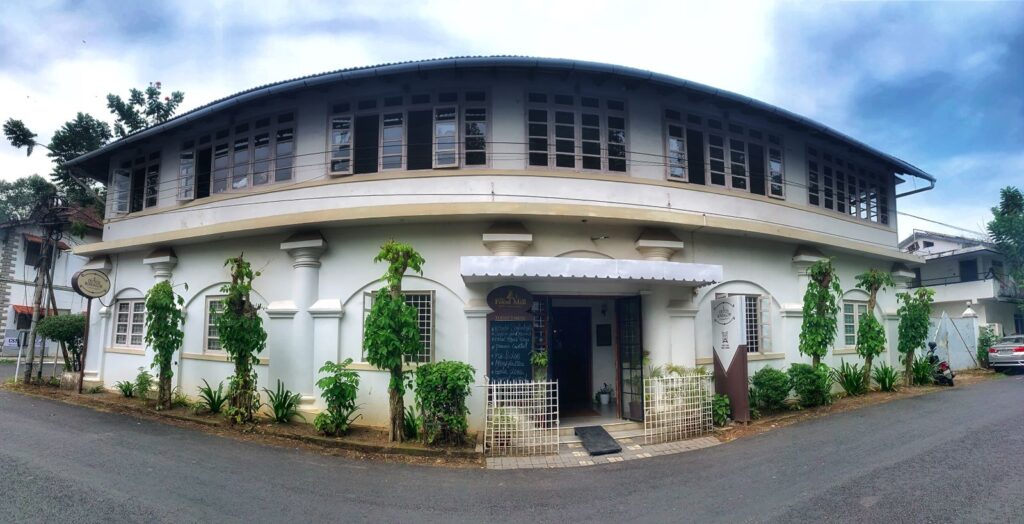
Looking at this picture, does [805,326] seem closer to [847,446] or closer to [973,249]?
[847,446]

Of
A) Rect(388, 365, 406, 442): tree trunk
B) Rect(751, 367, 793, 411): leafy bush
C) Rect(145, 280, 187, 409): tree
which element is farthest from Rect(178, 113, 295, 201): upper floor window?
Rect(751, 367, 793, 411): leafy bush

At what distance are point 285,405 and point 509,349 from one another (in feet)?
14.4

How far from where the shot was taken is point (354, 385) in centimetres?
838

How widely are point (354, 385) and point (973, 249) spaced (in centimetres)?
3020

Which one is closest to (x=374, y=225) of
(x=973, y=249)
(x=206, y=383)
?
(x=206, y=383)

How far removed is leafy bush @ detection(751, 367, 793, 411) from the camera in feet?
33.0

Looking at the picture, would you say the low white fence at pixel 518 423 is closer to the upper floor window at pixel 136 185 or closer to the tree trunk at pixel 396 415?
the tree trunk at pixel 396 415

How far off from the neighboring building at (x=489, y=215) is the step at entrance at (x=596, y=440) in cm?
119

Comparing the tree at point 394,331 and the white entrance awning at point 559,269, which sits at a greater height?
the white entrance awning at point 559,269

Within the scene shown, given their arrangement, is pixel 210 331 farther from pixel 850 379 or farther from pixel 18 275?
pixel 18 275

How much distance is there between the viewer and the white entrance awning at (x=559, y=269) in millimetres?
7953

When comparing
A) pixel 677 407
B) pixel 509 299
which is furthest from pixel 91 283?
pixel 677 407

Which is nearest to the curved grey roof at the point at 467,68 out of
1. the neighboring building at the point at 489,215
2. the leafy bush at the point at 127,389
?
the neighboring building at the point at 489,215

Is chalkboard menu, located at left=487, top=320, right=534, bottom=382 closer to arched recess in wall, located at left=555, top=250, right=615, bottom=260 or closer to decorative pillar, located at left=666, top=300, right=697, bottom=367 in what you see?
arched recess in wall, located at left=555, top=250, right=615, bottom=260
